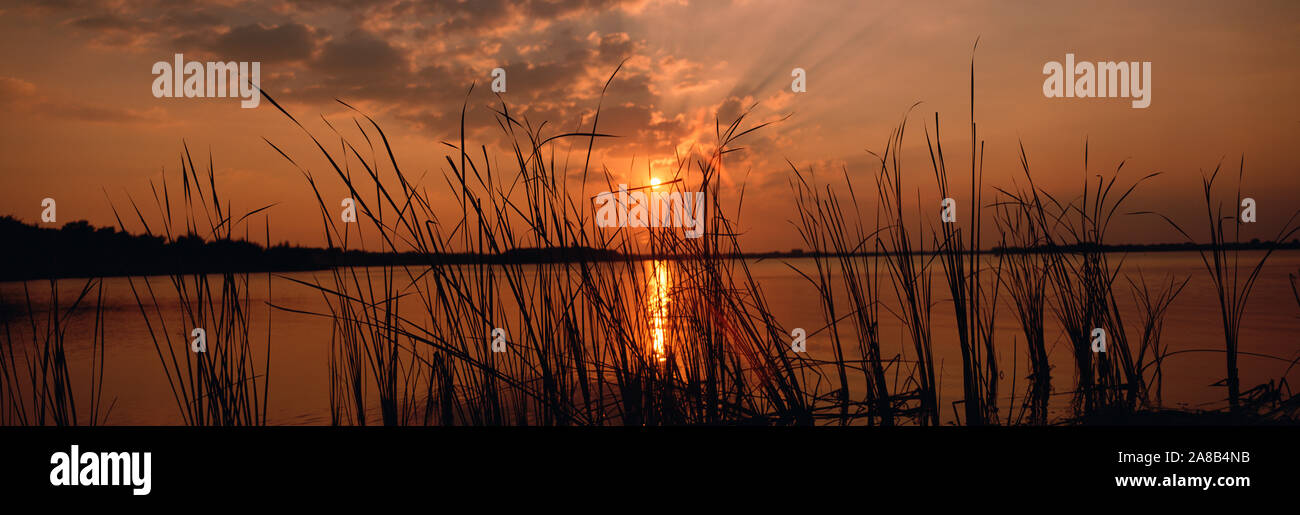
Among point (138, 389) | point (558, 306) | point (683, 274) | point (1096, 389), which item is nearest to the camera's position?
point (558, 306)

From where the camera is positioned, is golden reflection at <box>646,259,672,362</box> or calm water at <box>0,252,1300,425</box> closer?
golden reflection at <box>646,259,672,362</box>

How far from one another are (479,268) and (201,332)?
84 centimetres

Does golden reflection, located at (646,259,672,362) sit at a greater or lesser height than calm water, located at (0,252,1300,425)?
greater

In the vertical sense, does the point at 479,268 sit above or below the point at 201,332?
above

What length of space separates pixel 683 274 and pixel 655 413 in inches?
21.7

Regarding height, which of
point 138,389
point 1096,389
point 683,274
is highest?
point 683,274

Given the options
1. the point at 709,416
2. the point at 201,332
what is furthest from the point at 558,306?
the point at 201,332

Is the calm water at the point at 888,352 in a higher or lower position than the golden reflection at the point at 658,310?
lower

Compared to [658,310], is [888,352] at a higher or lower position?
lower

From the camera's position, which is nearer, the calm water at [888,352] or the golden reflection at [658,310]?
the golden reflection at [658,310]

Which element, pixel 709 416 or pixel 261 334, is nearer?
pixel 709 416
